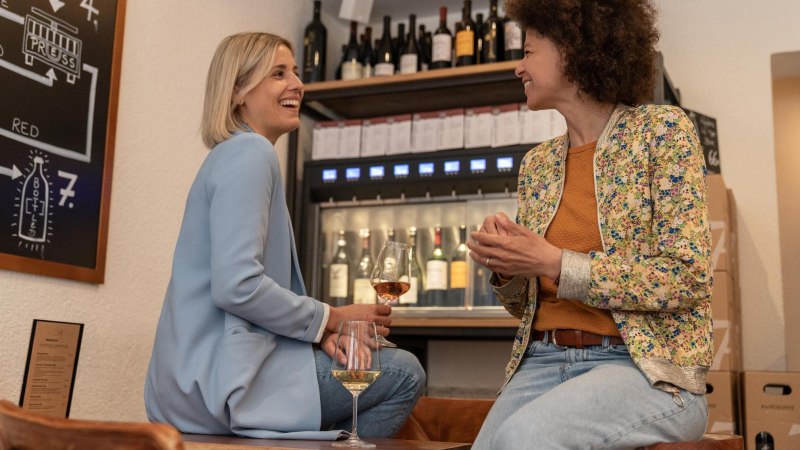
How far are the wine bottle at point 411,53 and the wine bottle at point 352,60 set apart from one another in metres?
0.21

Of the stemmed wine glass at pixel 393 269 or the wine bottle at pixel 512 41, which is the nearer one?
the stemmed wine glass at pixel 393 269

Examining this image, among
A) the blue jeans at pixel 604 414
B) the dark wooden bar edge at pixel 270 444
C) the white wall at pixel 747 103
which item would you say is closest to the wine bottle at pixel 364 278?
the white wall at pixel 747 103

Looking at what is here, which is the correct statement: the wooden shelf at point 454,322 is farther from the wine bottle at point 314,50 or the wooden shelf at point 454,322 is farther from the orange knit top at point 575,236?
the orange knit top at point 575,236

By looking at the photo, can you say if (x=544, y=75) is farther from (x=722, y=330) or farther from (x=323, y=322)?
(x=722, y=330)

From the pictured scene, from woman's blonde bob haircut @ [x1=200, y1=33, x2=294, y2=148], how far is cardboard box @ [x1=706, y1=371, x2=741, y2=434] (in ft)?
6.86

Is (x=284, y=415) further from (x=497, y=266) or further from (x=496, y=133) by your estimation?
(x=496, y=133)

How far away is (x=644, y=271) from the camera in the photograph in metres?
→ 1.49

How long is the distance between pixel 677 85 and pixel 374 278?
2.74 meters

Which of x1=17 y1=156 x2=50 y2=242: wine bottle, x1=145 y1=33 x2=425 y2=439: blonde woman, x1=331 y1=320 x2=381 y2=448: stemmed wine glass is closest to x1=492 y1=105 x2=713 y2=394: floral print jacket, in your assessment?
x1=331 y1=320 x2=381 y2=448: stemmed wine glass

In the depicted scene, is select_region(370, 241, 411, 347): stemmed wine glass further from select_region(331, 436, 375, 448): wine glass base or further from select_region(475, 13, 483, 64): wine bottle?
select_region(475, 13, 483, 64): wine bottle

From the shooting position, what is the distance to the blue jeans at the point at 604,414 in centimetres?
135

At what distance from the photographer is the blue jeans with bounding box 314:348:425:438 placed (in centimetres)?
175

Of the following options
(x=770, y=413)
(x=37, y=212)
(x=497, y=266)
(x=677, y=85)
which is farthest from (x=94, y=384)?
(x=677, y=85)

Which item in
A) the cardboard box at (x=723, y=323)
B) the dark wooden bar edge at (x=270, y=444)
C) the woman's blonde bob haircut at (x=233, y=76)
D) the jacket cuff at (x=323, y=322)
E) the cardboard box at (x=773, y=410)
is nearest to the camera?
the dark wooden bar edge at (x=270, y=444)
